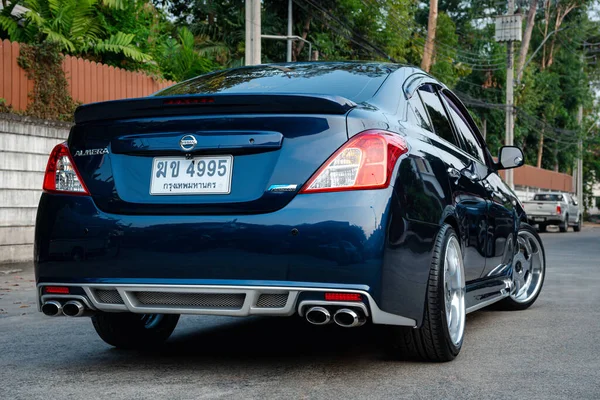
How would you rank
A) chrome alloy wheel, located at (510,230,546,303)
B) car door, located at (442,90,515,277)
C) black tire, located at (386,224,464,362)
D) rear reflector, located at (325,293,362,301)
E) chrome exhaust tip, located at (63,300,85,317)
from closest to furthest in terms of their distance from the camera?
rear reflector, located at (325,293,362,301), chrome exhaust tip, located at (63,300,85,317), black tire, located at (386,224,464,362), car door, located at (442,90,515,277), chrome alloy wheel, located at (510,230,546,303)

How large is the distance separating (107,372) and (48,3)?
1271cm

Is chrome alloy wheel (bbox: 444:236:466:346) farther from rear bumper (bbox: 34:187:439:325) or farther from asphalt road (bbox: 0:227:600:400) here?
rear bumper (bbox: 34:187:439:325)

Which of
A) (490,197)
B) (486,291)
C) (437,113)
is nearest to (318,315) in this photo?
(437,113)

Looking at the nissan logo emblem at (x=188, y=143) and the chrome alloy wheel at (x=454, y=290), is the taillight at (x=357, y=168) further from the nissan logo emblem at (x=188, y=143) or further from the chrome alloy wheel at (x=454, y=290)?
the chrome alloy wheel at (x=454, y=290)

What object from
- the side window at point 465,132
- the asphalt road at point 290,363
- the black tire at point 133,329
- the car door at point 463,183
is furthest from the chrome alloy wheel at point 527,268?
the black tire at point 133,329

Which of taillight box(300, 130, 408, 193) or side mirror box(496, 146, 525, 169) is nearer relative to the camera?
taillight box(300, 130, 408, 193)

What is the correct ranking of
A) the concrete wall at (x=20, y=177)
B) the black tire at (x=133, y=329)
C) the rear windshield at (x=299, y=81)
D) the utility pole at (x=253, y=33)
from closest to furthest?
the rear windshield at (x=299, y=81) → the black tire at (x=133, y=329) → the concrete wall at (x=20, y=177) → the utility pole at (x=253, y=33)

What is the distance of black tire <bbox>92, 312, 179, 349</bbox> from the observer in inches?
202

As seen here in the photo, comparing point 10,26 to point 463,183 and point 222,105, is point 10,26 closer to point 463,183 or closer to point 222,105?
point 463,183

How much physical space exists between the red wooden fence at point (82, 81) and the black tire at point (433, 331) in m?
8.92

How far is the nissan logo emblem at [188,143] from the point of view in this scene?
13.9ft

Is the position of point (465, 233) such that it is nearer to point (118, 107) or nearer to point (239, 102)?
point (239, 102)

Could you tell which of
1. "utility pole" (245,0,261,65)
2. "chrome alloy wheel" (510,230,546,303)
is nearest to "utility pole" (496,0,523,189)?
"utility pole" (245,0,261,65)

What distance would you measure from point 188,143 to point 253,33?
42.3 ft
